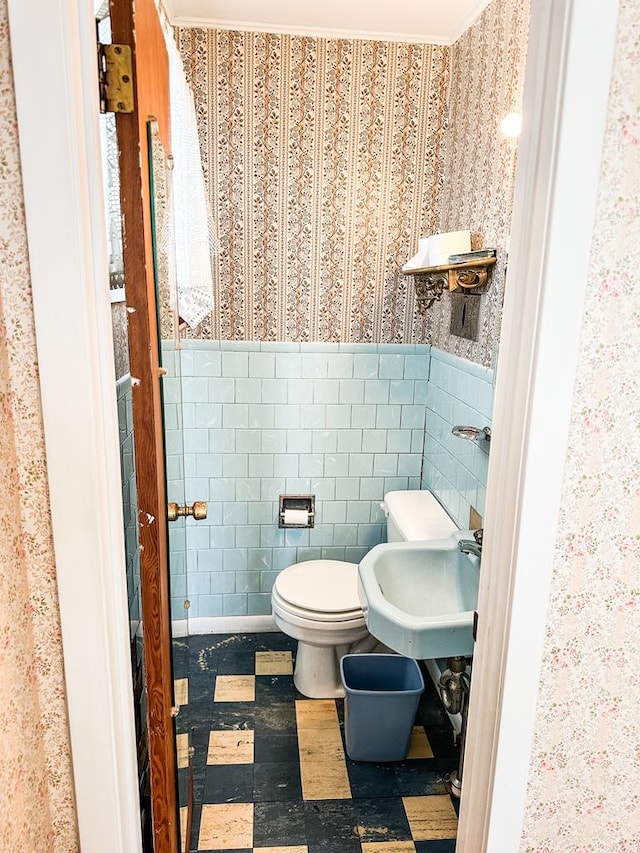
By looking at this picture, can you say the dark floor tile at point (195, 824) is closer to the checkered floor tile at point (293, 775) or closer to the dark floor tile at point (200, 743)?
the checkered floor tile at point (293, 775)

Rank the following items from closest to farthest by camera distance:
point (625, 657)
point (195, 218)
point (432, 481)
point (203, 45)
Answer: point (625, 657) < point (195, 218) < point (203, 45) < point (432, 481)

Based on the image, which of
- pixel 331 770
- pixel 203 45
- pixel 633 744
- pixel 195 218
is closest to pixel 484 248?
pixel 195 218

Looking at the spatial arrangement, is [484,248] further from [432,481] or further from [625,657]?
[625,657]

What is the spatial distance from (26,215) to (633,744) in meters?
1.33

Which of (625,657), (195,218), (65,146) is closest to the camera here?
(65,146)

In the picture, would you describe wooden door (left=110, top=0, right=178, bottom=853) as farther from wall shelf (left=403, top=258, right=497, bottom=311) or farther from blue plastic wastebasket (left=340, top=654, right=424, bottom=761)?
wall shelf (left=403, top=258, right=497, bottom=311)

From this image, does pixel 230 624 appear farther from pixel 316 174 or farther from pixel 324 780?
pixel 316 174

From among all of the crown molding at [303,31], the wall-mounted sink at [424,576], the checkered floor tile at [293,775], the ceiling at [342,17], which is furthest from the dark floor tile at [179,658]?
the crown molding at [303,31]

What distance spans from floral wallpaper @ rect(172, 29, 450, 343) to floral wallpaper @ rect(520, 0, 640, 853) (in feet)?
6.13

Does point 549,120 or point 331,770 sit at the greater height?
point 549,120

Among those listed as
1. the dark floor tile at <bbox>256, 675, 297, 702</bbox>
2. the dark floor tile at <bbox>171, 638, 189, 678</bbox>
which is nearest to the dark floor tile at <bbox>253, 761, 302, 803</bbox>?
the dark floor tile at <bbox>256, 675, 297, 702</bbox>

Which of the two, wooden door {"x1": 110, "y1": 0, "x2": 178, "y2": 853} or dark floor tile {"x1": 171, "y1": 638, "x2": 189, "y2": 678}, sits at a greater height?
wooden door {"x1": 110, "y1": 0, "x2": 178, "y2": 853}

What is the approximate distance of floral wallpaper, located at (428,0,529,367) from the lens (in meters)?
1.98

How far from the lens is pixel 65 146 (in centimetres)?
87
